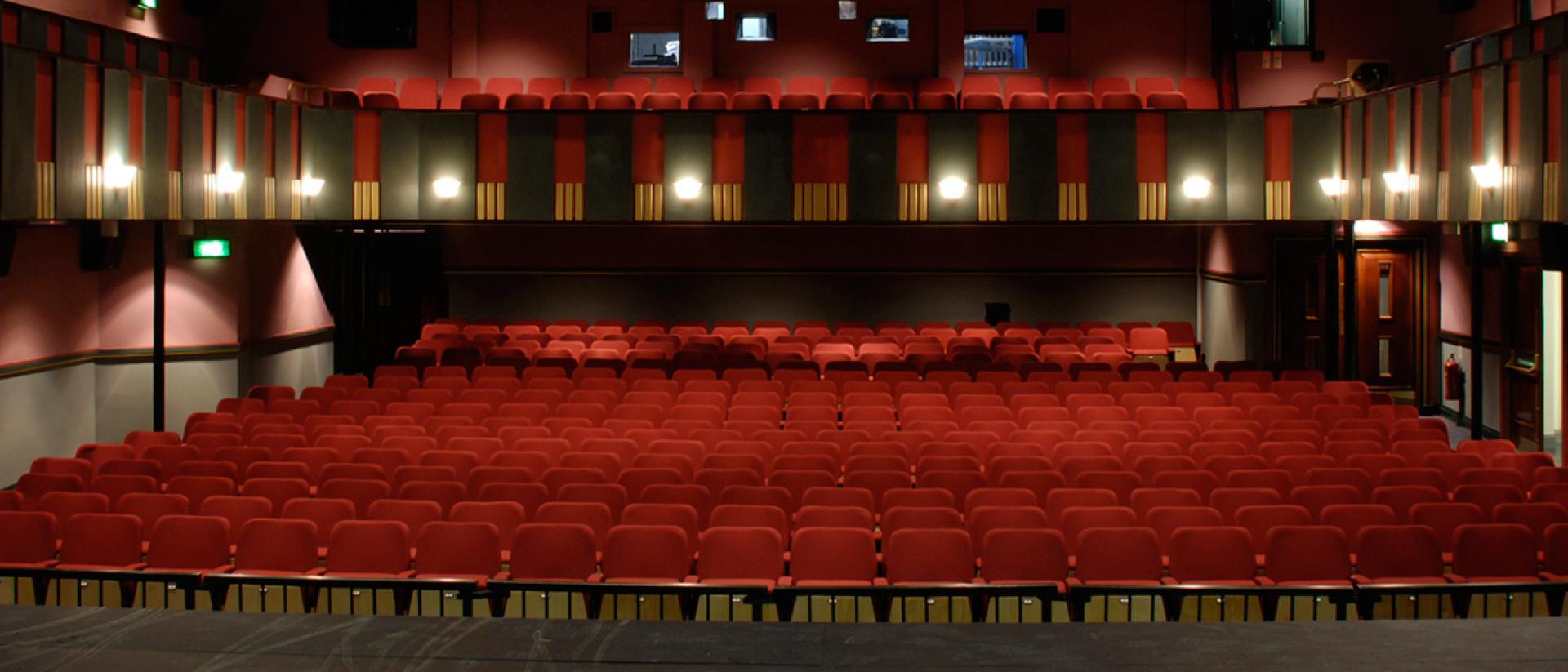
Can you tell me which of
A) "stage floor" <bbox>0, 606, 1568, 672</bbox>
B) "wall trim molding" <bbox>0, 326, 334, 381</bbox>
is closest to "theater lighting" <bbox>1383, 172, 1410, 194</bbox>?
"stage floor" <bbox>0, 606, 1568, 672</bbox>

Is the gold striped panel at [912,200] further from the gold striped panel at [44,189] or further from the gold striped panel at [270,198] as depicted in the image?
the gold striped panel at [44,189]

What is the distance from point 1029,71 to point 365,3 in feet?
33.9

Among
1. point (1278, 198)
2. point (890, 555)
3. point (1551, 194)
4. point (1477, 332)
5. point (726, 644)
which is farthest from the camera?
point (1278, 198)

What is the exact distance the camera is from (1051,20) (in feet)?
69.4

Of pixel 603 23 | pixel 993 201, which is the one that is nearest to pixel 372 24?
pixel 603 23

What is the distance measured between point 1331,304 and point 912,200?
5534 millimetres

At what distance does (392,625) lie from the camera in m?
4.21

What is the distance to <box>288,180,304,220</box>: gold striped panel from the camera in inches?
623

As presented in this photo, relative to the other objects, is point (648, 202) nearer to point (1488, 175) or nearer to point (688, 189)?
point (688, 189)

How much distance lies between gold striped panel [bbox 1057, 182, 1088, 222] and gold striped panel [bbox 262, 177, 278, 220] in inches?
367

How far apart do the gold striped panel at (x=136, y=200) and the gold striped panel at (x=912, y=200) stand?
8.57 m

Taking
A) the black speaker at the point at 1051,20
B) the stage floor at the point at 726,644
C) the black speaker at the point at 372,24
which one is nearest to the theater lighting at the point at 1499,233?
the black speaker at the point at 1051,20

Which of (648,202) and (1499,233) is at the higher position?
(648,202)

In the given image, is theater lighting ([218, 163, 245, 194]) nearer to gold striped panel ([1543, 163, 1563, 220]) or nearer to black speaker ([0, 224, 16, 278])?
black speaker ([0, 224, 16, 278])
